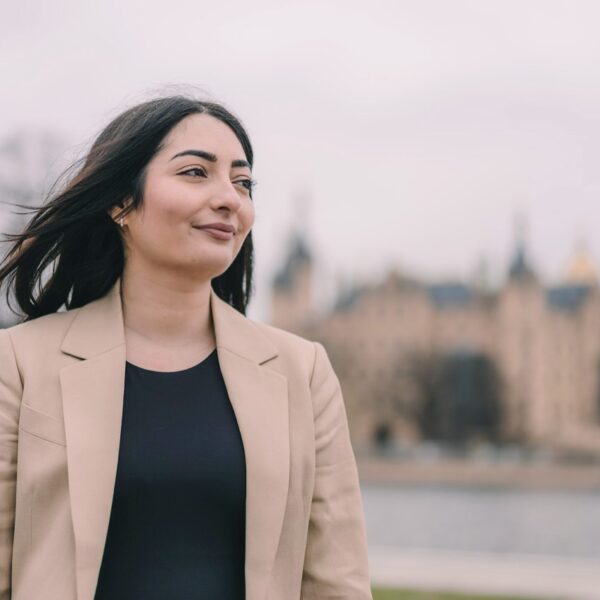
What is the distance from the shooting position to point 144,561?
1.78 m

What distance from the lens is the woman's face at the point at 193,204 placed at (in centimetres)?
188

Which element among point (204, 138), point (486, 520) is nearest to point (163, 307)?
point (204, 138)

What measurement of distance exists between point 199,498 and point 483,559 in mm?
9335

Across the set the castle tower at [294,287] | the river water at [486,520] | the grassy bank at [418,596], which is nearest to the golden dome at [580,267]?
the castle tower at [294,287]

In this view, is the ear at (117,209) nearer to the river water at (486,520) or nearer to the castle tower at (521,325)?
the river water at (486,520)

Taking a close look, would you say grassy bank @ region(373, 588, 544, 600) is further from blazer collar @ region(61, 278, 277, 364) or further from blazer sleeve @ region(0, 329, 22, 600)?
blazer sleeve @ region(0, 329, 22, 600)

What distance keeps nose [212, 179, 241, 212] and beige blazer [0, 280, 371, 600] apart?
238 mm

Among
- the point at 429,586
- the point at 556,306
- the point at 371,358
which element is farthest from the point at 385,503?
the point at 556,306

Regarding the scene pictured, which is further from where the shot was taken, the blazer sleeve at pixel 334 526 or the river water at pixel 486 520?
the river water at pixel 486 520

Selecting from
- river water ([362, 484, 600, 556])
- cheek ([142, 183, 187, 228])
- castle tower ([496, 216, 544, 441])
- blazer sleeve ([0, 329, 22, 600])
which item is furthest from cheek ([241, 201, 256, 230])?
castle tower ([496, 216, 544, 441])

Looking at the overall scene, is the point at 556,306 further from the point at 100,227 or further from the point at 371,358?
the point at 100,227

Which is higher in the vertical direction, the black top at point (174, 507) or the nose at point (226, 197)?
the nose at point (226, 197)

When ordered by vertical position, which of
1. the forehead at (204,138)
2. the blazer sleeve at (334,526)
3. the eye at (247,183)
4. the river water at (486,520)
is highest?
the forehead at (204,138)

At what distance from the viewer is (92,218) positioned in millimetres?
2014
